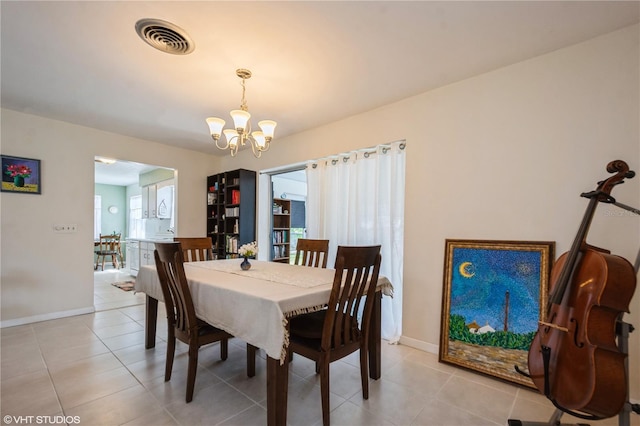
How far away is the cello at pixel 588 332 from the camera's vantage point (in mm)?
1239

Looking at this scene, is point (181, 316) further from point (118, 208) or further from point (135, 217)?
point (118, 208)

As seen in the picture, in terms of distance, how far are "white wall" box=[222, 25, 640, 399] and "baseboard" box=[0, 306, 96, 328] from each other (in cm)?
393

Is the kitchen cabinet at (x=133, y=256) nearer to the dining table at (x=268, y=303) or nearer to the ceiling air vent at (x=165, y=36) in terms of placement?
the dining table at (x=268, y=303)

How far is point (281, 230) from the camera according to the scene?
5.02 m

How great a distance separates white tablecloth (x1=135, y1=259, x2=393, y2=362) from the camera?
1.49 meters

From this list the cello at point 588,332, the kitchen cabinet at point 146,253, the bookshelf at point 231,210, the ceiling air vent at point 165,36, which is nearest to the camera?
the cello at point 588,332

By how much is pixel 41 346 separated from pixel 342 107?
146 inches

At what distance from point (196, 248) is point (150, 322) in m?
0.84

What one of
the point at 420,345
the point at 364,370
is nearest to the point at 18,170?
the point at 364,370

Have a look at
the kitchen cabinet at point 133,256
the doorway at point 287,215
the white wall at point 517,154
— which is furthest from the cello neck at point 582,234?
the kitchen cabinet at point 133,256

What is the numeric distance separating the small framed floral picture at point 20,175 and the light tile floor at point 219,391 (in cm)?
167

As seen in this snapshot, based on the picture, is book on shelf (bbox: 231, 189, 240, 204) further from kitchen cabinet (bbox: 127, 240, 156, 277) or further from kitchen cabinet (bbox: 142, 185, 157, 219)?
kitchen cabinet (bbox: 142, 185, 157, 219)

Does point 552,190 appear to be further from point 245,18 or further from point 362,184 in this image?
point 245,18

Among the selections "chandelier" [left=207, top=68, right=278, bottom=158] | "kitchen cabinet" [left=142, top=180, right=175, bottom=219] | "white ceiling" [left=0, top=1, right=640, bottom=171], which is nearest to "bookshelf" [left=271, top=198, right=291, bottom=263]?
"white ceiling" [left=0, top=1, right=640, bottom=171]
